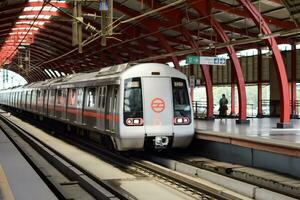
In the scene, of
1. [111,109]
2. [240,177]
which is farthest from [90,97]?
[240,177]

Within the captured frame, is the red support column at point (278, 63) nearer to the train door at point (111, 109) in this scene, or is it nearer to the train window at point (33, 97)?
the train door at point (111, 109)

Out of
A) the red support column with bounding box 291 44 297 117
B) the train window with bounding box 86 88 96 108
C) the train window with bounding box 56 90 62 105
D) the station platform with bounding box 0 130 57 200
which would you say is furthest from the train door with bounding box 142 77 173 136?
the red support column with bounding box 291 44 297 117

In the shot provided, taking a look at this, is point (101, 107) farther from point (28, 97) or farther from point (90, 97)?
point (28, 97)

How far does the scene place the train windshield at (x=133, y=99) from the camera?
14672 millimetres

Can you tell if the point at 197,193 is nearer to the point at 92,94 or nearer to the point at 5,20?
the point at 92,94

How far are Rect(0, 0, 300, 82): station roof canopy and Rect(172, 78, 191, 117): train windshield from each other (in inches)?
96.4

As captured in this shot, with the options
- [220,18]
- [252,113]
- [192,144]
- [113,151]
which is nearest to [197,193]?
[192,144]

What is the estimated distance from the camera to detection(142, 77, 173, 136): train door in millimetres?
14828

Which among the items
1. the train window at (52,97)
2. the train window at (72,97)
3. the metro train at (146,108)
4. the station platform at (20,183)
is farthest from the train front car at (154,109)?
the train window at (52,97)

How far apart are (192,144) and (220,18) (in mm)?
14196

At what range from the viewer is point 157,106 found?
49.2 feet

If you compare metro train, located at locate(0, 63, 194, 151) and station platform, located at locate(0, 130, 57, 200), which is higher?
metro train, located at locate(0, 63, 194, 151)

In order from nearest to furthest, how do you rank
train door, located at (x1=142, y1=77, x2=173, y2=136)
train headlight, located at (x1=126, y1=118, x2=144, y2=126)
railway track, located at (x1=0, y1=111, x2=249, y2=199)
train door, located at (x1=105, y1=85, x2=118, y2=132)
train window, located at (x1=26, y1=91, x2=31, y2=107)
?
1. railway track, located at (x1=0, y1=111, x2=249, y2=199)
2. train headlight, located at (x1=126, y1=118, x2=144, y2=126)
3. train door, located at (x1=142, y1=77, x2=173, y2=136)
4. train door, located at (x1=105, y1=85, x2=118, y2=132)
5. train window, located at (x1=26, y1=91, x2=31, y2=107)

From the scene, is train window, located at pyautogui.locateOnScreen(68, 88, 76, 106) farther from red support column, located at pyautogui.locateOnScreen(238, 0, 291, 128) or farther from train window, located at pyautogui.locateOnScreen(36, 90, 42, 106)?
train window, located at pyautogui.locateOnScreen(36, 90, 42, 106)
